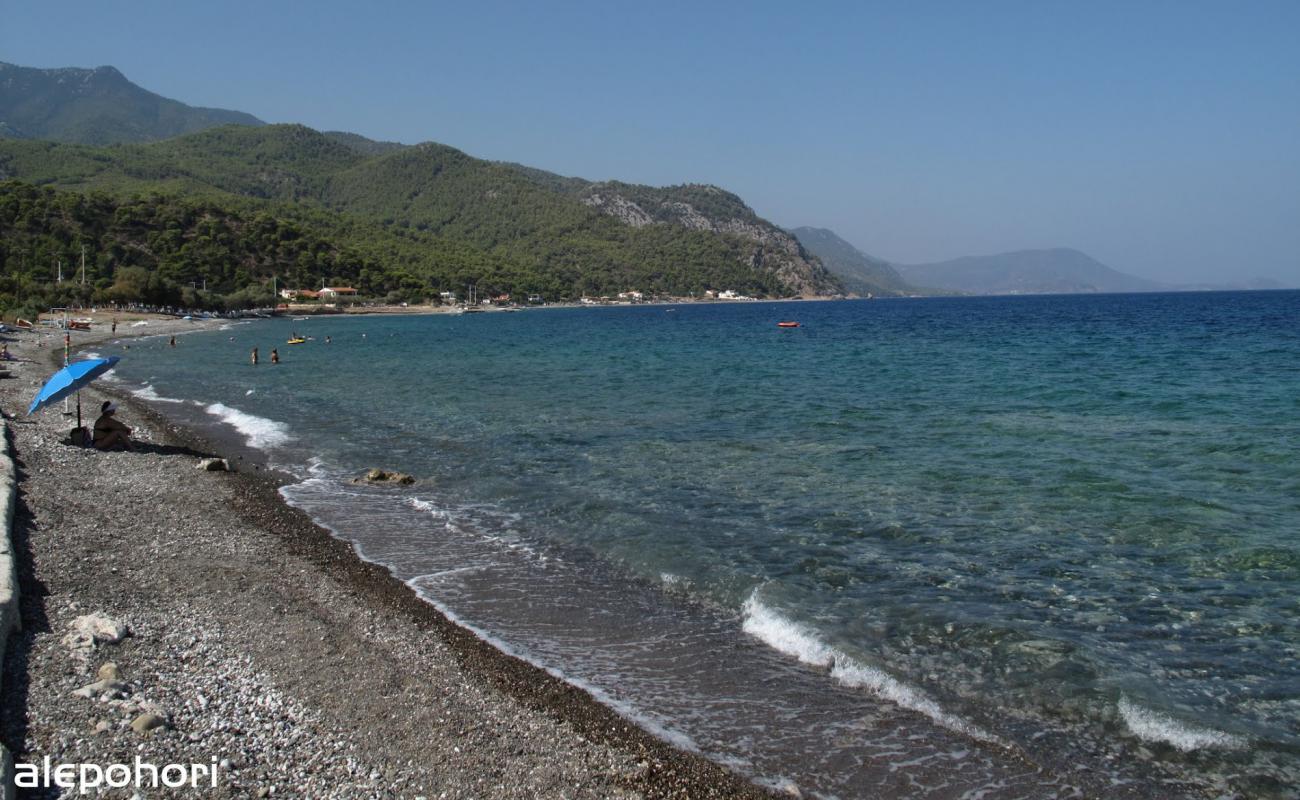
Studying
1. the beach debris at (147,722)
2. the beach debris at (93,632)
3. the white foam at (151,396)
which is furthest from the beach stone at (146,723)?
the white foam at (151,396)

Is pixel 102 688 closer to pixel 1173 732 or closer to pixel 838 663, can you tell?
pixel 838 663

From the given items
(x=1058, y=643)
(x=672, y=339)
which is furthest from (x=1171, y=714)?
(x=672, y=339)

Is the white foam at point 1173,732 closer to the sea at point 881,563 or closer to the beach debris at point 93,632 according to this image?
the sea at point 881,563

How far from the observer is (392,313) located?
14725 cm

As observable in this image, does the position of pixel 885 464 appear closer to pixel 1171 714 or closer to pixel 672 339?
pixel 1171 714

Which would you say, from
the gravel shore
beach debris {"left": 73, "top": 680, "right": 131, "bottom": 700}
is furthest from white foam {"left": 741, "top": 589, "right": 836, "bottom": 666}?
beach debris {"left": 73, "top": 680, "right": 131, "bottom": 700}

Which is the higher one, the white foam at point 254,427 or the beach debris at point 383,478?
the beach debris at point 383,478

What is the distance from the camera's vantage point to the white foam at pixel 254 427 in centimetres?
2098

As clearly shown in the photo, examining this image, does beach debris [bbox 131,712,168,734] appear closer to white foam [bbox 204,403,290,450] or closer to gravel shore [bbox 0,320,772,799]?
gravel shore [bbox 0,320,772,799]

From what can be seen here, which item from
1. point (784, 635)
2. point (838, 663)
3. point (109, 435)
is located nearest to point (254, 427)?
point (109, 435)

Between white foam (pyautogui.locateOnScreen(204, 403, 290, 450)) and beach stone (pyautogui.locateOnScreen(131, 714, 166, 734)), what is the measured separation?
49.6 ft

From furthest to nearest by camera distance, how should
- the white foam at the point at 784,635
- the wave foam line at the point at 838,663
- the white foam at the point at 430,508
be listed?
1. the white foam at the point at 430,508
2. the white foam at the point at 784,635
3. the wave foam line at the point at 838,663

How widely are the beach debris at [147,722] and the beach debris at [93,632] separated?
64.4 inches

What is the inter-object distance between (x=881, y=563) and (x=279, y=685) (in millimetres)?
7599
